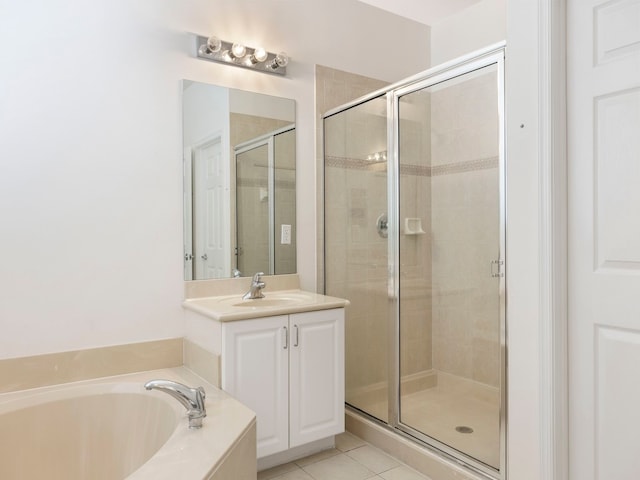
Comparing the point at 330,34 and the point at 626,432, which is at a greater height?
the point at 330,34

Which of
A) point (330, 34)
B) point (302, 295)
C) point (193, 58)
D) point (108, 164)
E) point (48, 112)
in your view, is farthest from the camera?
point (330, 34)

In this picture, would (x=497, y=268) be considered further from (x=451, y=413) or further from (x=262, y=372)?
(x=262, y=372)

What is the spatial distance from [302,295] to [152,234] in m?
0.92

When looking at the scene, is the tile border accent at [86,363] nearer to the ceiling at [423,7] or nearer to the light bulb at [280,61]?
the light bulb at [280,61]

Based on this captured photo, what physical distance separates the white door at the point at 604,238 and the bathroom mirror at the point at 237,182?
162 centimetres

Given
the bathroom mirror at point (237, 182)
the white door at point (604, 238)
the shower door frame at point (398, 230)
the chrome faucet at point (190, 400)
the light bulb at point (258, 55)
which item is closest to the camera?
the white door at point (604, 238)

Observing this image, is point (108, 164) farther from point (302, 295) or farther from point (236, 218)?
point (302, 295)

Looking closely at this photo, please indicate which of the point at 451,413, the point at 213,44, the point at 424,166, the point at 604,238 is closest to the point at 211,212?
the point at 213,44

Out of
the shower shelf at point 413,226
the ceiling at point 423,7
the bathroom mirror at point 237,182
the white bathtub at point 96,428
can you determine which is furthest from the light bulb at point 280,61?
the white bathtub at point 96,428

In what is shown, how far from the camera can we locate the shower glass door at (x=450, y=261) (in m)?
2.23

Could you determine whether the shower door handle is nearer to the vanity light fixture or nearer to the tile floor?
the tile floor

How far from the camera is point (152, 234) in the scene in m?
2.37

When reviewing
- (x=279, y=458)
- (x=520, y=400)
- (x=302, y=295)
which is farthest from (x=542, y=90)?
(x=279, y=458)

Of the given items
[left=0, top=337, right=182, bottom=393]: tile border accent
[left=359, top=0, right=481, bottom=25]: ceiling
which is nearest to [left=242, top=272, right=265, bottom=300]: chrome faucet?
[left=0, top=337, right=182, bottom=393]: tile border accent
